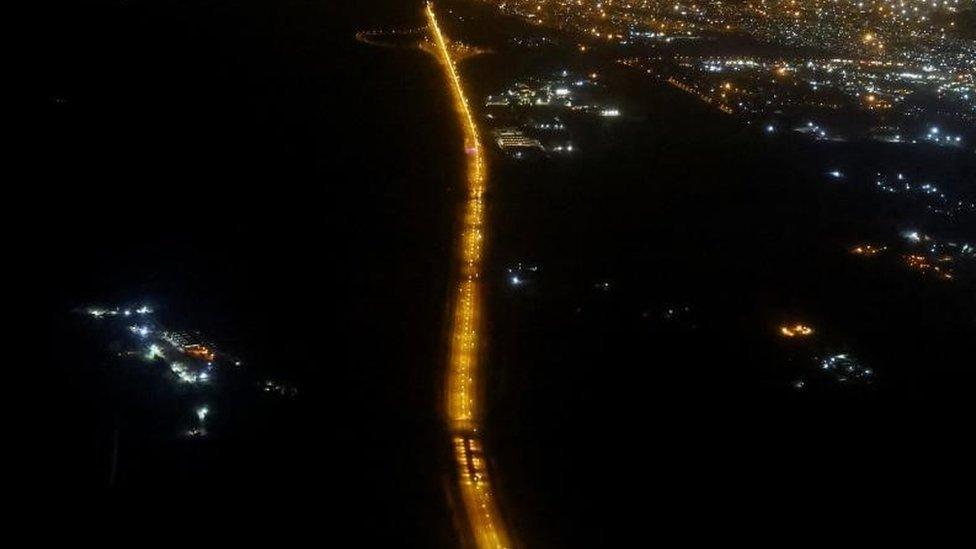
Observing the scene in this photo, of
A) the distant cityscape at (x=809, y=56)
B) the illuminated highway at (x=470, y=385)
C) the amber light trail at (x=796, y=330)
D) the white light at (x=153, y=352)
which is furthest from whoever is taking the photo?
the distant cityscape at (x=809, y=56)

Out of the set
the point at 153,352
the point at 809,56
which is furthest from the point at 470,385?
the point at 809,56

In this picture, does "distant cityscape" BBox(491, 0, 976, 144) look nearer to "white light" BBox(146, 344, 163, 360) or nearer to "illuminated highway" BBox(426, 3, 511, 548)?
"illuminated highway" BBox(426, 3, 511, 548)

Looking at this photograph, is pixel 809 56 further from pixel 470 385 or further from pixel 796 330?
pixel 470 385

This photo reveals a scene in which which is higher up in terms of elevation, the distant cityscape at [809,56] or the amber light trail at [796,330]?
the amber light trail at [796,330]

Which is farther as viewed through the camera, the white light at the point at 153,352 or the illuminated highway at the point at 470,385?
the white light at the point at 153,352

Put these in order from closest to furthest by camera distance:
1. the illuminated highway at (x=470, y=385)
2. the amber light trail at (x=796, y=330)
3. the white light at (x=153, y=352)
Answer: the illuminated highway at (x=470, y=385) < the white light at (x=153, y=352) < the amber light trail at (x=796, y=330)

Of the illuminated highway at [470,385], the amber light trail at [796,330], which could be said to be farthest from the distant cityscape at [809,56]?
the amber light trail at [796,330]

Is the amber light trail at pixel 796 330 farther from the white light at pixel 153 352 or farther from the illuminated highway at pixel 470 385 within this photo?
the white light at pixel 153 352

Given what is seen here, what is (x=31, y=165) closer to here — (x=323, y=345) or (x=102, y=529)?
(x=323, y=345)
